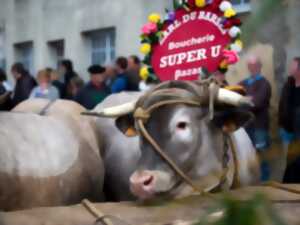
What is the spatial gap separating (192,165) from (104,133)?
2.59 ft

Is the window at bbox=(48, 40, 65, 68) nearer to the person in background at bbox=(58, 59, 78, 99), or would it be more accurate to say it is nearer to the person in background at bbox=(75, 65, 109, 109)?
the person in background at bbox=(58, 59, 78, 99)

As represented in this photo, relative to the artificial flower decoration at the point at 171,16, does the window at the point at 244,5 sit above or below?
below

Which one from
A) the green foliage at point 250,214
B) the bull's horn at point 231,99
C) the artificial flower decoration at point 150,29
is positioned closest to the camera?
the green foliage at point 250,214

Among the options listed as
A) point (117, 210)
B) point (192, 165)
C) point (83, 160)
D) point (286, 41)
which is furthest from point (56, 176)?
point (286, 41)

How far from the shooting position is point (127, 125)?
3.92m

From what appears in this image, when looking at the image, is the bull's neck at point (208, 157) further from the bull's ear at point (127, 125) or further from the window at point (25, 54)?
the window at point (25, 54)

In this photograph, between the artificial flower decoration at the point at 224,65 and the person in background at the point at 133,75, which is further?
the person in background at the point at 133,75

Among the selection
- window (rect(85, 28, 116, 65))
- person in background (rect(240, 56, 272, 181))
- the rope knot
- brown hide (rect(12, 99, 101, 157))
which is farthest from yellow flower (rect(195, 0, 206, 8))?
window (rect(85, 28, 116, 65))

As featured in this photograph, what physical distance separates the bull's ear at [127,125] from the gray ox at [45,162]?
199 millimetres

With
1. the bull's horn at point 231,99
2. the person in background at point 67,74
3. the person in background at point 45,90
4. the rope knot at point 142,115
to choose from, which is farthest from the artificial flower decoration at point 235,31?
the person in background at point 67,74

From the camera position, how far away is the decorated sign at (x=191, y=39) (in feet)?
15.1

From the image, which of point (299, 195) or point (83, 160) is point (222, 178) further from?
point (83, 160)

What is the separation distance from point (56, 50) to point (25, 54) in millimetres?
1457

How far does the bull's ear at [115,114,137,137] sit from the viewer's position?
3893mm
